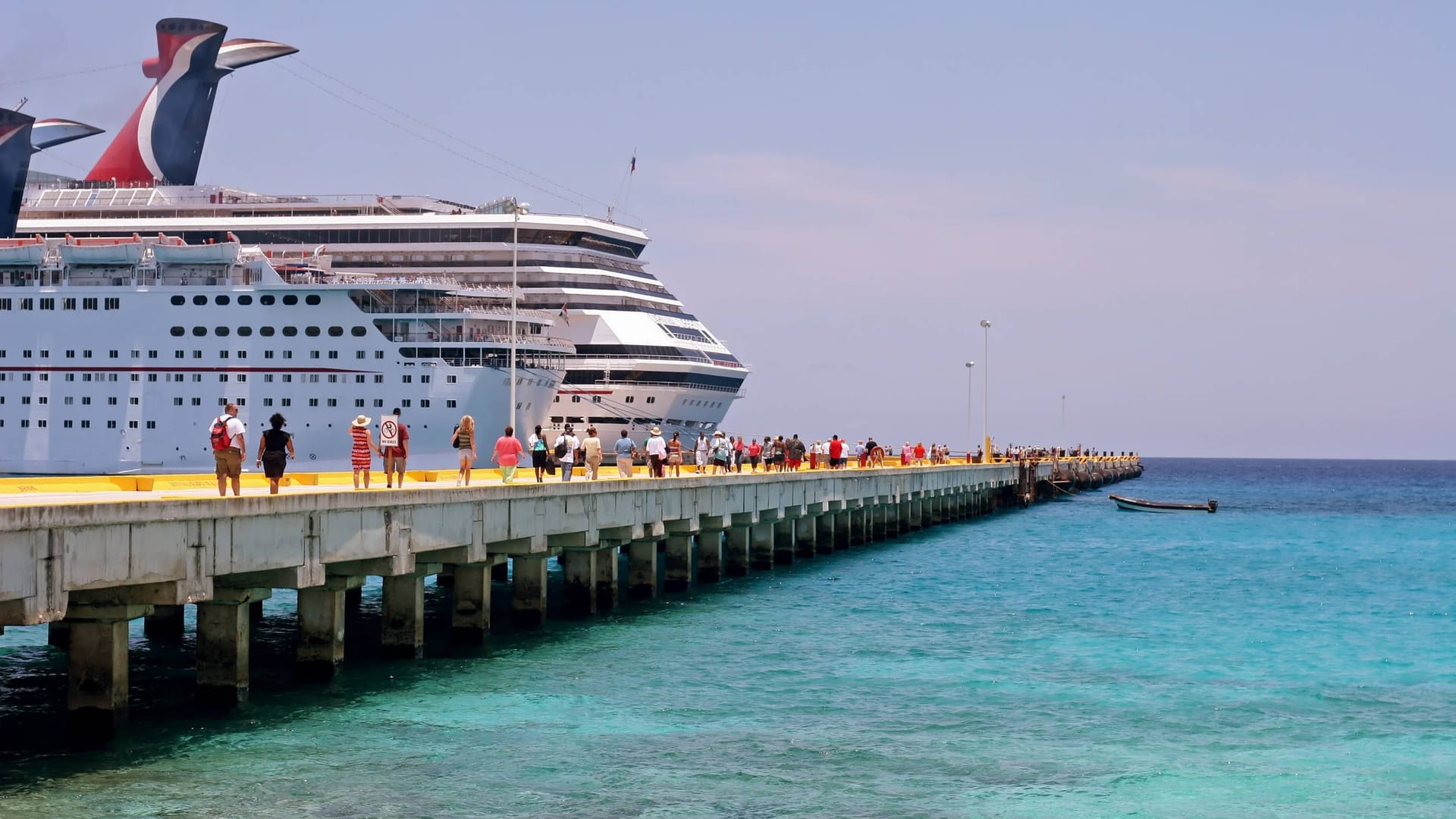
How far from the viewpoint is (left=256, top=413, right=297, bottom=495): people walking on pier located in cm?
2081

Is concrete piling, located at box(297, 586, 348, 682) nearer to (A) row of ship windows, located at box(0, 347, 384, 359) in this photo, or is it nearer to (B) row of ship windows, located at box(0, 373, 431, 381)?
(B) row of ship windows, located at box(0, 373, 431, 381)

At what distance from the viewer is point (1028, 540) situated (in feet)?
210

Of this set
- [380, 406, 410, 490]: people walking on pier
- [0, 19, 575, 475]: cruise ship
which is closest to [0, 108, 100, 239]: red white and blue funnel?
[0, 19, 575, 475]: cruise ship

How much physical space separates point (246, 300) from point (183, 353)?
12.4ft

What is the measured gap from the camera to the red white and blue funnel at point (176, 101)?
298 feet

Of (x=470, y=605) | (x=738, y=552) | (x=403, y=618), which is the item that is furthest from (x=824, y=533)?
(x=403, y=618)

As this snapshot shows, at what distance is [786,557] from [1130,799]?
31226 mm

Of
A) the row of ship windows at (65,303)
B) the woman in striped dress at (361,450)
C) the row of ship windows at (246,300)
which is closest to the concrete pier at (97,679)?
the woman in striped dress at (361,450)

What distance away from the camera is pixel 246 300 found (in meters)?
71.6

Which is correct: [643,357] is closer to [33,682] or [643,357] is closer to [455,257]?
[455,257]

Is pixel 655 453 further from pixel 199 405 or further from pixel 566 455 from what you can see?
pixel 199 405

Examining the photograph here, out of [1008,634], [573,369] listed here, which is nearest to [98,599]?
[1008,634]

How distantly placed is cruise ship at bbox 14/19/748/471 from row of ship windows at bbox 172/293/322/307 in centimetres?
344

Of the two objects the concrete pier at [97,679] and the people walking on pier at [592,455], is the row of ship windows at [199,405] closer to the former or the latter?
the people walking on pier at [592,455]
